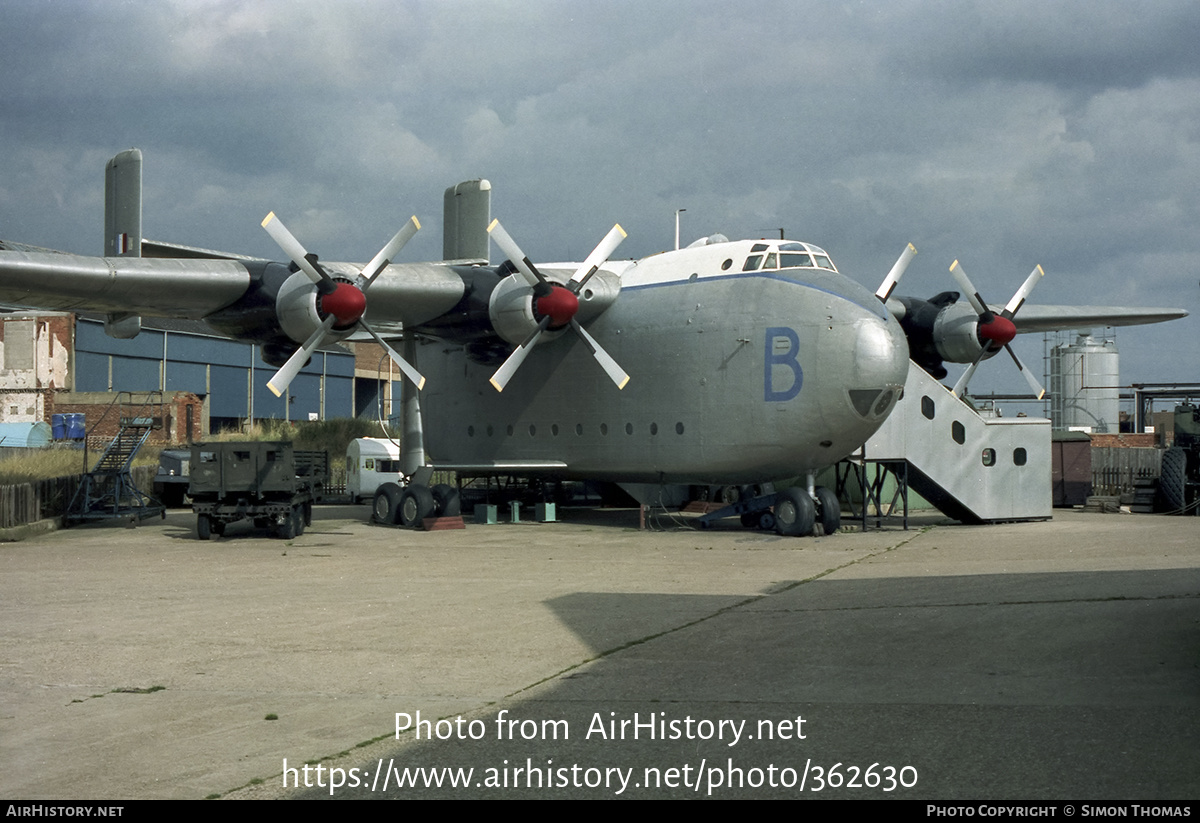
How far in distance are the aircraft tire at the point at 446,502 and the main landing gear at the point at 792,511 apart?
5712 mm

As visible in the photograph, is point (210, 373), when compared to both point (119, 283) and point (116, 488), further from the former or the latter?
point (119, 283)

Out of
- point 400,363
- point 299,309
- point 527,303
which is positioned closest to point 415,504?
point 400,363

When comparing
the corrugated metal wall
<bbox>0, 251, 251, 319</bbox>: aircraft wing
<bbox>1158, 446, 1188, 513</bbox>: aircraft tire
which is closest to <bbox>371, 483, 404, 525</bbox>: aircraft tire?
<bbox>0, 251, 251, 319</bbox>: aircraft wing

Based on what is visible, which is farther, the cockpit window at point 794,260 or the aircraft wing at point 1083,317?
the aircraft wing at point 1083,317

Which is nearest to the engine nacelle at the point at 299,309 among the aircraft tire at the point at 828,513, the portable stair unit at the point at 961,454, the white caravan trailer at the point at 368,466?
A: the aircraft tire at the point at 828,513

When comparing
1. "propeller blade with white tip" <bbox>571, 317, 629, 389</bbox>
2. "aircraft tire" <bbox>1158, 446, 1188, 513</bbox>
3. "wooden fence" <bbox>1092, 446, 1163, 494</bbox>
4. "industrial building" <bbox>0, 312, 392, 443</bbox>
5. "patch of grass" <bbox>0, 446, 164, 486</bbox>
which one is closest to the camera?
"propeller blade with white tip" <bbox>571, 317, 629, 389</bbox>

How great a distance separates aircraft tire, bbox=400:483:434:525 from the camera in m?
24.7

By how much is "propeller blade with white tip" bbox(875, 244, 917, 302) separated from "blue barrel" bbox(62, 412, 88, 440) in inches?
1436

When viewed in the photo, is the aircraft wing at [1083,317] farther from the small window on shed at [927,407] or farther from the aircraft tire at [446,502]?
the aircraft tire at [446,502]

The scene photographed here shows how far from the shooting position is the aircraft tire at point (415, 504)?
24.7 metres

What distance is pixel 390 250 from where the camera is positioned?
22.1 metres

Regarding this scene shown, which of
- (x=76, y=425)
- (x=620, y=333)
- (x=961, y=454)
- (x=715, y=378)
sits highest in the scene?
(x=620, y=333)

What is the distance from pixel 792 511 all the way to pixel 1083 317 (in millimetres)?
13505

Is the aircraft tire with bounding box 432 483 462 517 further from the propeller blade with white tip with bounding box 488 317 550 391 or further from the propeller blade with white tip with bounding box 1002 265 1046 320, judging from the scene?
the propeller blade with white tip with bounding box 1002 265 1046 320
